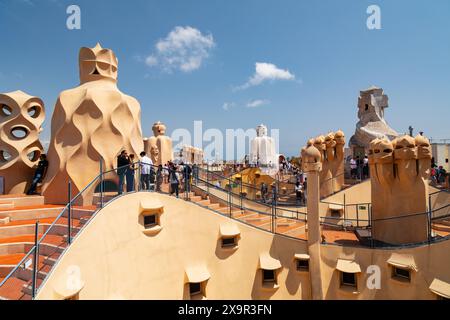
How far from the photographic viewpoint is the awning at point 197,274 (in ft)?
25.4

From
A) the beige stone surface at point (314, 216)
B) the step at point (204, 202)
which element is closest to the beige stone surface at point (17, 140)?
the step at point (204, 202)

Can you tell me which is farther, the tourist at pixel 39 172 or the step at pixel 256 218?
the tourist at pixel 39 172

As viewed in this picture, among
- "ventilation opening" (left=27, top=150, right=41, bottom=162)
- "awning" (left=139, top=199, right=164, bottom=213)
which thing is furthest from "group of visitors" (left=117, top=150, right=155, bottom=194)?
"ventilation opening" (left=27, top=150, right=41, bottom=162)

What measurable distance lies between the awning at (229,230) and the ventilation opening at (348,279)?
4.30 m

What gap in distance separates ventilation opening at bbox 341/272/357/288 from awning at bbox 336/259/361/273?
40 cm

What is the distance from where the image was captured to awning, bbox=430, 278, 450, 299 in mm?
7216

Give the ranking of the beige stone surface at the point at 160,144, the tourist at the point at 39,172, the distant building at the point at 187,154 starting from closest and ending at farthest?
the tourist at the point at 39,172, the beige stone surface at the point at 160,144, the distant building at the point at 187,154

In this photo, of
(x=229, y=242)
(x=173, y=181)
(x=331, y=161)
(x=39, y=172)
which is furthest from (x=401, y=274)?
(x=39, y=172)

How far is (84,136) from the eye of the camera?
32.2ft

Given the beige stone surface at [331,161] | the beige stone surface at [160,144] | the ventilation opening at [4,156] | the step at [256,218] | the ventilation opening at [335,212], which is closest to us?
the step at [256,218]

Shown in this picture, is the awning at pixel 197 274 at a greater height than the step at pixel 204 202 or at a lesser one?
lesser

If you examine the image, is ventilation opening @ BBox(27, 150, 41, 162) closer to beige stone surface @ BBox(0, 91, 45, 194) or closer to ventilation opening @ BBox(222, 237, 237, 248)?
beige stone surface @ BBox(0, 91, 45, 194)

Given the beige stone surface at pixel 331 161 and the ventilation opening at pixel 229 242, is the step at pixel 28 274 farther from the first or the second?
the beige stone surface at pixel 331 161
